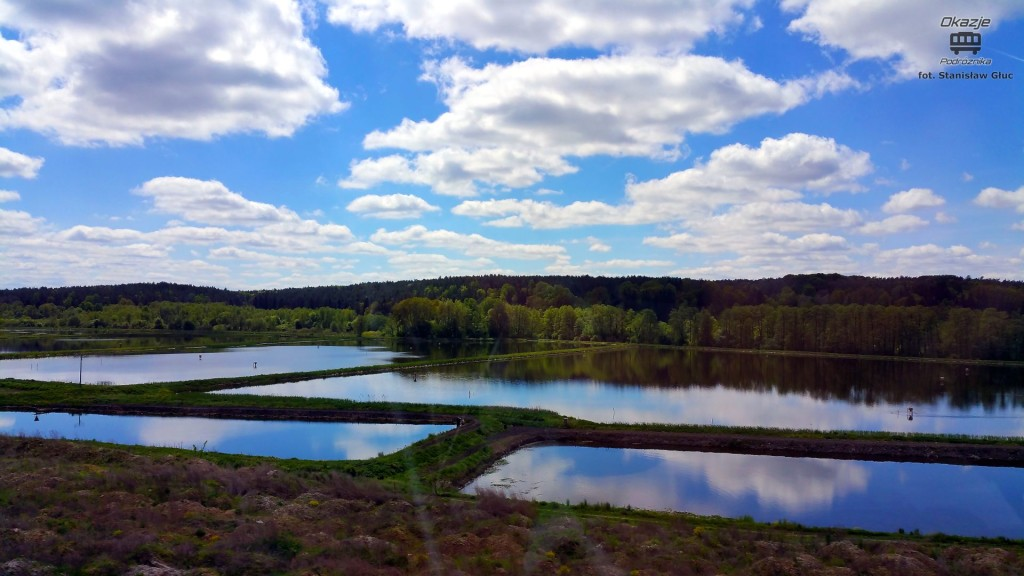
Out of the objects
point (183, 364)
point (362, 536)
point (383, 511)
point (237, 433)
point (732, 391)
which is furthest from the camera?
point (183, 364)

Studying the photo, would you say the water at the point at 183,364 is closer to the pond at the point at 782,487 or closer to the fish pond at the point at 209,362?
the fish pond at the point at 209,362

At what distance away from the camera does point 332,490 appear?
21078 mm

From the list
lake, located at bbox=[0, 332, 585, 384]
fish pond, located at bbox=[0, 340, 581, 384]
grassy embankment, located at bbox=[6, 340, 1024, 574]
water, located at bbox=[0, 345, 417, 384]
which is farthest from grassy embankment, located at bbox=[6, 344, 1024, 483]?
lake, located at bbox=[0, 332, 585, 384]

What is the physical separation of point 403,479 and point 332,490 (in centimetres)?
405

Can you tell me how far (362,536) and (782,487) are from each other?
56.4 feet

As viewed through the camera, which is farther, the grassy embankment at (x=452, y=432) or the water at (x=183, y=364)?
the water at (x=183, y=364)

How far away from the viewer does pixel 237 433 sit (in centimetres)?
3441

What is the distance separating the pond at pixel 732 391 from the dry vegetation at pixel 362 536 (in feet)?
65.0

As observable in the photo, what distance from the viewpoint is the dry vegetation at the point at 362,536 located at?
47.0 feet

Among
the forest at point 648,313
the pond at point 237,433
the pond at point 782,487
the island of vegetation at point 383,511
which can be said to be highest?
the forest at point 648,313

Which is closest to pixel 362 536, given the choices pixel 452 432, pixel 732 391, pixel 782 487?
pixel 452 432

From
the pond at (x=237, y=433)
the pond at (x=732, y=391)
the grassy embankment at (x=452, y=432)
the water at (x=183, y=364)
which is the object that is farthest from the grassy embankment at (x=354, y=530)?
the water at (x=183, y=364)

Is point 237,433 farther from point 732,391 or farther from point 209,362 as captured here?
point 209,362

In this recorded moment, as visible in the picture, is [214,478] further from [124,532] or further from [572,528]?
[572,528]
